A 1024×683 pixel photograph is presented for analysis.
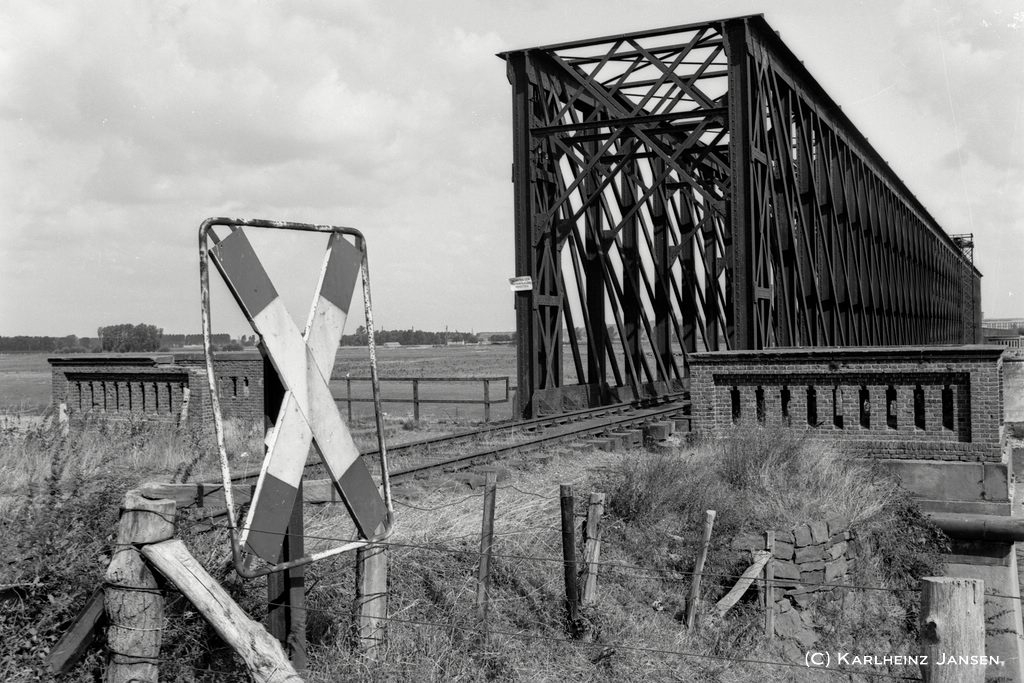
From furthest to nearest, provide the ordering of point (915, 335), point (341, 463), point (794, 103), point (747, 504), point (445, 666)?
point (915, 335), point (794, 103), point (747, 504), point (445, 666), point (341, 463)

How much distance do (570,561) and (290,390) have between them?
8.41 ft

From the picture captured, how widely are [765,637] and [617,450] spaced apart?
15.8 ft

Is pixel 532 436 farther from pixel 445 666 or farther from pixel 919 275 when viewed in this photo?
pixel 919 275

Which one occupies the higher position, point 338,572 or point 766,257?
point 766,257

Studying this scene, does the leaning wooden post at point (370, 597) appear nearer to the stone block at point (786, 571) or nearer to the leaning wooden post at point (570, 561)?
the leaning wooden post at point (570, 561)

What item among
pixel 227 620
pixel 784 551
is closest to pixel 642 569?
pixel 784 551

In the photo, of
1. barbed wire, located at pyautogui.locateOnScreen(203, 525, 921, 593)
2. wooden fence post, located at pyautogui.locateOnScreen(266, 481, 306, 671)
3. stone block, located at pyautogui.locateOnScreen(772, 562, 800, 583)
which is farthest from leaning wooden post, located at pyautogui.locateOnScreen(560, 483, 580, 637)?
stone block, located at pyautogui.locateOnScreen(772, 562, 800, 583)

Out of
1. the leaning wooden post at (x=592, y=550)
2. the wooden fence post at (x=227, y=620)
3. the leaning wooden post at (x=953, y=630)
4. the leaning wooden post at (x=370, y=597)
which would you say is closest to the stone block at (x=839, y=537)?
the leaning wooden post at (x=592, y=550)

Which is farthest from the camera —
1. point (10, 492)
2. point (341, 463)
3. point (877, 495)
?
point (877, 495)

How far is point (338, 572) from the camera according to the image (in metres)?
5.53

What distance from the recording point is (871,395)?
1114cm

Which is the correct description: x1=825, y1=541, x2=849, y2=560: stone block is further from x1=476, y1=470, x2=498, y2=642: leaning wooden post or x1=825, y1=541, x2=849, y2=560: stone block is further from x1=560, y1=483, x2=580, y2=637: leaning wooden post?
x1=476, y1=470, x2=498, y2=642: leaning wooden post

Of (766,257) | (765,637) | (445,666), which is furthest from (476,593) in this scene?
(766,257)

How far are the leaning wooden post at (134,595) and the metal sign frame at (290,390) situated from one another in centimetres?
44
